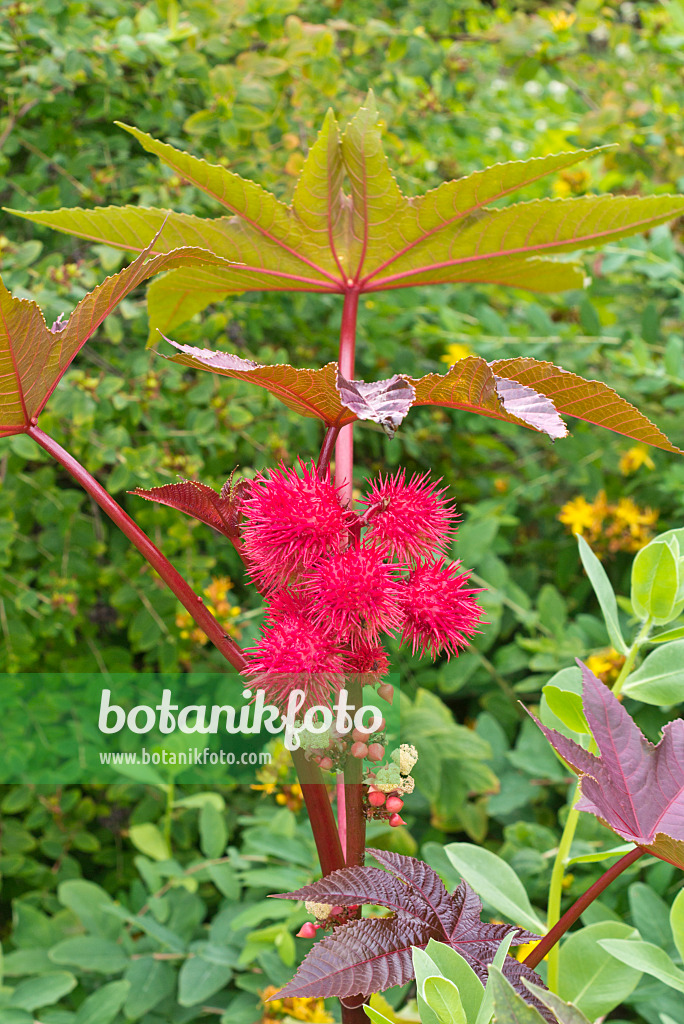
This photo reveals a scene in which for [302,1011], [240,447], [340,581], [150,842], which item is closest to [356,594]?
[340,581]

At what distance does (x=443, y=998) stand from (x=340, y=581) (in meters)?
0.19

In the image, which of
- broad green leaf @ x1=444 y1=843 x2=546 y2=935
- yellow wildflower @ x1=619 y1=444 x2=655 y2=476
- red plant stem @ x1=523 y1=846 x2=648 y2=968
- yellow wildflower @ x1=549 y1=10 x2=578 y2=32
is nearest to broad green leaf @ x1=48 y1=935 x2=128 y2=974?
broad green leaf @ x1=444 y1=843 x2=546 y2=935

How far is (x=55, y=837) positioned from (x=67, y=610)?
32 cm

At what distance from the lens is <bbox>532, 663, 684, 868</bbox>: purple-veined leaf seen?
1.33 ft

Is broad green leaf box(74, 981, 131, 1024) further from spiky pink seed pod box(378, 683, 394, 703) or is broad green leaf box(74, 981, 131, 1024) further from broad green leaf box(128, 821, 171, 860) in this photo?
spiky pink seed pod box(378, 683, 394, 703)

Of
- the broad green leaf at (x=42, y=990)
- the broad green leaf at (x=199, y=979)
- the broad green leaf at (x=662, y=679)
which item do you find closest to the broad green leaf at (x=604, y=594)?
the broad green leaf at (x=662, y=679)

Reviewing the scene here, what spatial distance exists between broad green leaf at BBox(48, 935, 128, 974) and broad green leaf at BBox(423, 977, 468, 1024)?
0.59m

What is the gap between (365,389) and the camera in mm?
373

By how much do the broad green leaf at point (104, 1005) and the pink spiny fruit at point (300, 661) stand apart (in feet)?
1.84

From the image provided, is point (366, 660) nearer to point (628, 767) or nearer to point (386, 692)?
point (386, 692)

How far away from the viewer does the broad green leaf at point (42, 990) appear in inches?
29.8

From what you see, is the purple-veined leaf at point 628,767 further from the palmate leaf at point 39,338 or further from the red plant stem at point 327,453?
the palmate leaf at point 39,338

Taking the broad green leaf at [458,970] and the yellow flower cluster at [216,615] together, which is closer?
the broad green leaf at [458,970]

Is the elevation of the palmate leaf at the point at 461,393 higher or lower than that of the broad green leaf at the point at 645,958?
higher
